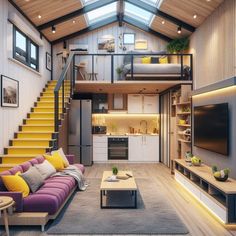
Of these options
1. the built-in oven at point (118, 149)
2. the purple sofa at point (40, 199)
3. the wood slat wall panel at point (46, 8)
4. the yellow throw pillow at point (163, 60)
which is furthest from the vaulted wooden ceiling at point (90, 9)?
the purple sofa at point (40, 199)

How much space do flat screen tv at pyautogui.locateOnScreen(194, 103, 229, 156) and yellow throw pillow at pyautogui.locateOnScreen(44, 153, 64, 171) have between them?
9.87 ft

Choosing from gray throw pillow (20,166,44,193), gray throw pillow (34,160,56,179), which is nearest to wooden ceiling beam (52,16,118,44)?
gray throw pillow (34,160,56,179)

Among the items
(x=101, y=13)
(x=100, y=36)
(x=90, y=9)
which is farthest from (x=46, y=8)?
(x=100, y=36)

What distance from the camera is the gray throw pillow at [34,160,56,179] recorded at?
4.76 metres

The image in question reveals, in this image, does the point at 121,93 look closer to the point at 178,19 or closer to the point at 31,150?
the point at 178,19

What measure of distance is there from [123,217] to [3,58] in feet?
13.1

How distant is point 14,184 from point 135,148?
256 inches

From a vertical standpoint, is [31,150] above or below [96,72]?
below

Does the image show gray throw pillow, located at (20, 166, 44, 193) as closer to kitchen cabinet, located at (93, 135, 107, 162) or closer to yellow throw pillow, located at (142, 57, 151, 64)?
kitchen cabinet, located at (93, 135, 107, 162)

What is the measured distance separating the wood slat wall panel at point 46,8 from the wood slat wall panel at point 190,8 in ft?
8.04

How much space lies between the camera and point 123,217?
4301mm

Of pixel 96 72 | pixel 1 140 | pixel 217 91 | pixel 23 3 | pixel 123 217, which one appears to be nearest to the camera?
pixel 123 217

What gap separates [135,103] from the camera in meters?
10.3

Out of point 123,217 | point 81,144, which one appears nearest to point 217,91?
point 123,217
